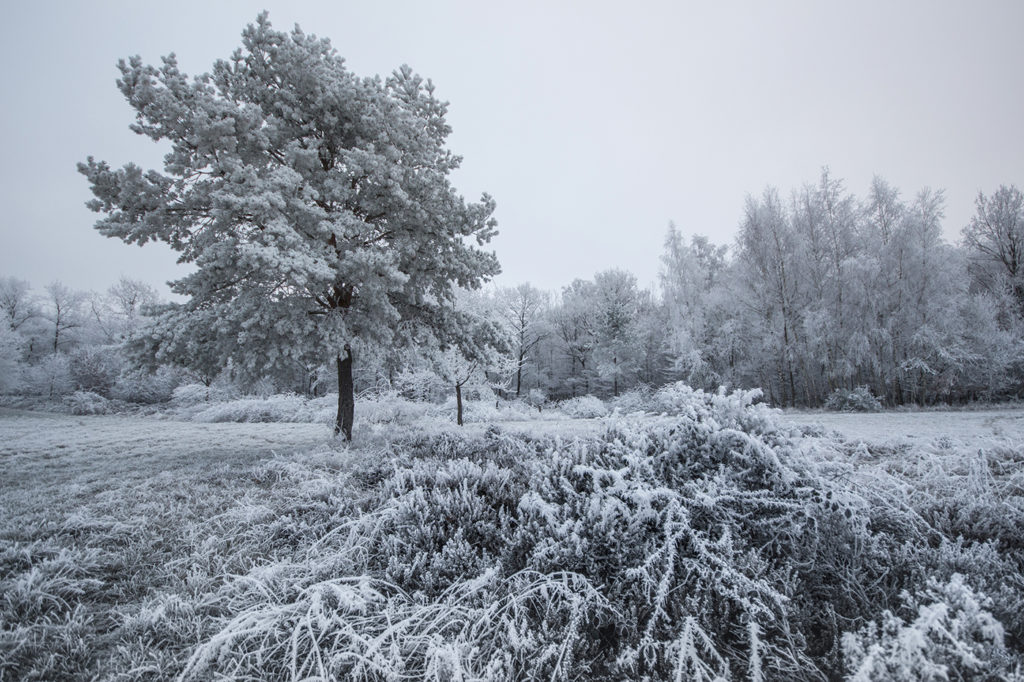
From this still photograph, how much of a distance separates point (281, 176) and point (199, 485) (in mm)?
4808

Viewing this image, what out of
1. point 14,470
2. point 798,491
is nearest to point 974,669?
point 798,491

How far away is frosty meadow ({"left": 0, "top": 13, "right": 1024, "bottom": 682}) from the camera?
213 centimetres

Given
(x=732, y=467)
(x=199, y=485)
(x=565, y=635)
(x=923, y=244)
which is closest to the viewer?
(x=565, y=635)

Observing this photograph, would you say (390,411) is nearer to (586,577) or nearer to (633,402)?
(633,402)

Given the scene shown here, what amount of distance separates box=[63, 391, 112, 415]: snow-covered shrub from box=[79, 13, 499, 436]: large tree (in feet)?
70.3

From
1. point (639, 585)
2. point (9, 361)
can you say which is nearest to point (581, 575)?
point (639, 585)

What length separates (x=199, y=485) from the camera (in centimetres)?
547

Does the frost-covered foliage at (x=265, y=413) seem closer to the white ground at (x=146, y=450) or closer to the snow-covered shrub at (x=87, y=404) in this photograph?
the snow-covered shrub at (x=87, y=404)

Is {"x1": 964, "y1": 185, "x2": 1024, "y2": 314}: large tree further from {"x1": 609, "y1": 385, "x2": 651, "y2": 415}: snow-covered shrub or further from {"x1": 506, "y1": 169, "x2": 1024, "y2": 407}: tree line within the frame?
{"x1": 609, "y1": 385, "x2": 651, "y2": 415}: snow-covered shrub

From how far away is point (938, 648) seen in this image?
65.4 inches

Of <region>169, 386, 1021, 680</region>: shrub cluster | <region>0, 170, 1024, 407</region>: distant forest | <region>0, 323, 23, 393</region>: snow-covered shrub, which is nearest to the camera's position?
<region>169, 386, 1021, 680</region>: shrub cluster

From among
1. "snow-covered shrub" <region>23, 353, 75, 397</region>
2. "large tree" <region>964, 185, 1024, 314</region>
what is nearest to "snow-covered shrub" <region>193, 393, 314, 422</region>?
"snow-covered shrub" <region>23, 353, 75, 397</region>

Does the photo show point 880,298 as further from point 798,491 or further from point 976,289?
point 798,491

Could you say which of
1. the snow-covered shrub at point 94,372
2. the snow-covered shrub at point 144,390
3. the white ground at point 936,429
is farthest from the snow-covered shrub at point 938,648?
the snow-covered shrub at point 94,372
